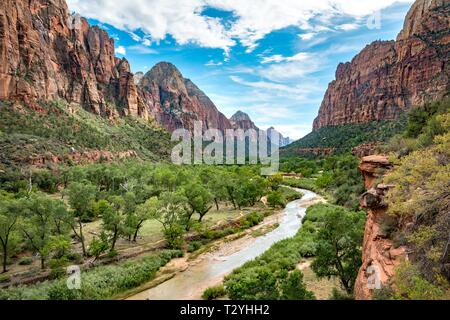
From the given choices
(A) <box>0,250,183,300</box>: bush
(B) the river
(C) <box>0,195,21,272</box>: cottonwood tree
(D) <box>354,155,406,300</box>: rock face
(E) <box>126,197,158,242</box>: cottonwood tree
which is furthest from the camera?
(E) <box>126,197,158,242</box>: cottonwood tree

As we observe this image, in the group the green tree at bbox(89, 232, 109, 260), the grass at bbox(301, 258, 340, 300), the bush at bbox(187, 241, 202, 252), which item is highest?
the green tree at bbox(89, 232, 109, 260)

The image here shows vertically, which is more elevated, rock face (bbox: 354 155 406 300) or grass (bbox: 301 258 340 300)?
rock face (bbox: 354 155 406 300)

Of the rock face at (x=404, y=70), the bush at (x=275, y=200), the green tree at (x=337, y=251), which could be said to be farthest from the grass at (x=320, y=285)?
the rock face at (x=404, y=70)

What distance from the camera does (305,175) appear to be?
94.2 m

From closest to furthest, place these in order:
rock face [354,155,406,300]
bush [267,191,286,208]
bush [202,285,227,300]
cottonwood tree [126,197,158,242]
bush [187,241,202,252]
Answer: rock face [354,155,406,300] < bush [202,285,227,300] < cottonwood tree [126,197,158,242] < bush [187,241,202,252] < bush [267,191,286,208]

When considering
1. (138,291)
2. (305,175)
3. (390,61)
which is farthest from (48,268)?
(390,61)

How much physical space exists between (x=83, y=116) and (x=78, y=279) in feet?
301

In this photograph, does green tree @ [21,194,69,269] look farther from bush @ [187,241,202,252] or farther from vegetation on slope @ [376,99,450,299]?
vegetation on slope @ [376,99,450,299]

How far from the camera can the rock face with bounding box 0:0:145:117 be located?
80062mm

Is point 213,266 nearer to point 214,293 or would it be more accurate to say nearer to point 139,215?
point 214,293

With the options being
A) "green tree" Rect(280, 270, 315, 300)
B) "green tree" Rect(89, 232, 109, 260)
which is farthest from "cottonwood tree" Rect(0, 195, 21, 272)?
"green tree" Rect(280, 270, 315, 300)

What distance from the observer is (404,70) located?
420 feet

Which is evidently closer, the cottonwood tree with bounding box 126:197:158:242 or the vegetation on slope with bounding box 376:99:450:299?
the vegetation on slope with bounding box 376:99:450:299

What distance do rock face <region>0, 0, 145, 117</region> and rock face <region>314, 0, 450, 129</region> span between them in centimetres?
10657
